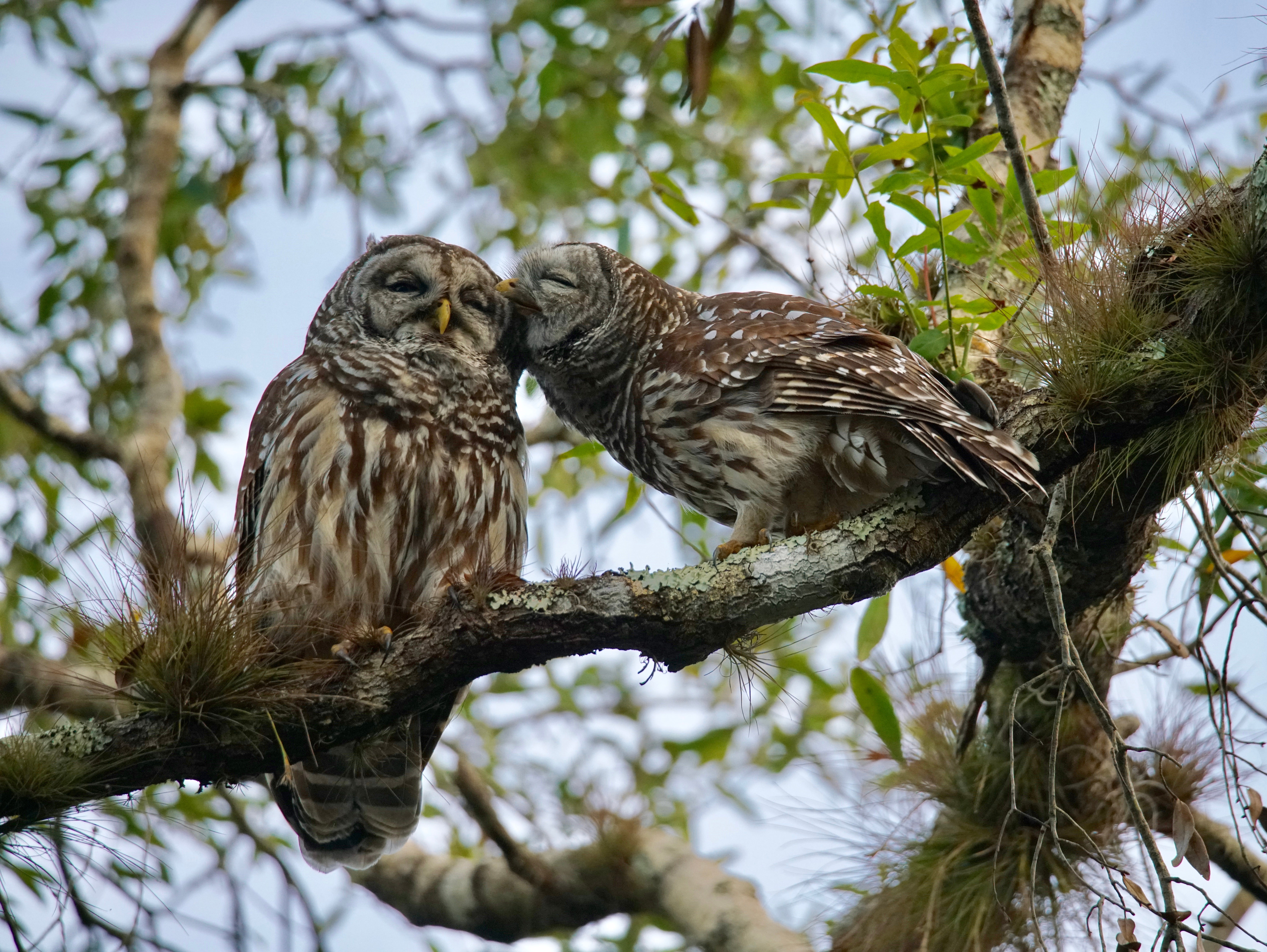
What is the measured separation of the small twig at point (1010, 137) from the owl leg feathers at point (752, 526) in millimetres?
929

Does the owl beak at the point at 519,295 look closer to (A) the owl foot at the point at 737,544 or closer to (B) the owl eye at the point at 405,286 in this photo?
(B) the owl eye at the point at 405,286

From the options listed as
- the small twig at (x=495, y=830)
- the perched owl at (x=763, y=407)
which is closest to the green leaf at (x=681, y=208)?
the perched owl at (x=763, y=407)

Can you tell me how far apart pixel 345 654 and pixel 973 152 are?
200 centimetres

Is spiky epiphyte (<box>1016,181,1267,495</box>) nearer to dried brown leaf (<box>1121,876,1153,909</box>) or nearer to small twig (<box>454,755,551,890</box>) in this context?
dried brown leaf (<box>1121,876,1153,909</box>)

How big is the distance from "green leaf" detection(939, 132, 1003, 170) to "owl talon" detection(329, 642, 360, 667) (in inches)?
75.4

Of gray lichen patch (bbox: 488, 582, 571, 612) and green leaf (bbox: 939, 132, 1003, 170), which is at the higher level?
green leaf (bbox: 939, 132, 1003, 170)

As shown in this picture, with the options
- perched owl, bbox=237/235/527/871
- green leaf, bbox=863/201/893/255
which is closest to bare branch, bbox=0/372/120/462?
perched owl, bbox=237/235/527/871

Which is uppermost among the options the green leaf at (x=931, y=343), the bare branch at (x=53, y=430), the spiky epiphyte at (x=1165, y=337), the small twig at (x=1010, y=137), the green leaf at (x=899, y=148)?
the bare branch at (x=53, y=430)

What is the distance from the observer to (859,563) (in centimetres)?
279

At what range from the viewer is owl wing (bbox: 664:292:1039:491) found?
2.76 metres

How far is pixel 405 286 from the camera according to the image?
13.4 ft

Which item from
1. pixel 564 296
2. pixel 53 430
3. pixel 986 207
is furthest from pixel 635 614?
pixel 53 430

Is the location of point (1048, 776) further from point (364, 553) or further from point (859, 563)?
point (364, 553)

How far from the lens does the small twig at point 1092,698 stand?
2.24m
